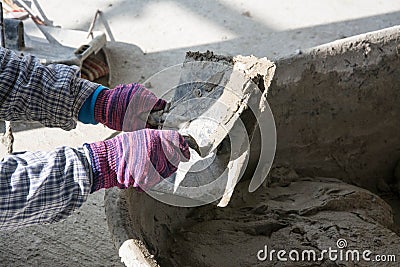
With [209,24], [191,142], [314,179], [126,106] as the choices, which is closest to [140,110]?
[126,106]

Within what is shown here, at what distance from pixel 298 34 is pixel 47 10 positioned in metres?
1.04

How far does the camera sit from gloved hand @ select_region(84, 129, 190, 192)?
1064 mm

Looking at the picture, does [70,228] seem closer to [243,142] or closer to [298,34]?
[243,142]

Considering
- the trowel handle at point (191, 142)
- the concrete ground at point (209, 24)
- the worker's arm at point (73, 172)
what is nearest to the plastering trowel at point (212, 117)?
the trowel handle at point (191, 142)

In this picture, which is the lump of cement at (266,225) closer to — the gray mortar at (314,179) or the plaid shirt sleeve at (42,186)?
the gray mortar at (314,179)

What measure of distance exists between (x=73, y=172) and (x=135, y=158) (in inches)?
4.4

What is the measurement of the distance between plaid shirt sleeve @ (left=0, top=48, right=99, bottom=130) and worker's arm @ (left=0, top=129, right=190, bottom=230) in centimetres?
21

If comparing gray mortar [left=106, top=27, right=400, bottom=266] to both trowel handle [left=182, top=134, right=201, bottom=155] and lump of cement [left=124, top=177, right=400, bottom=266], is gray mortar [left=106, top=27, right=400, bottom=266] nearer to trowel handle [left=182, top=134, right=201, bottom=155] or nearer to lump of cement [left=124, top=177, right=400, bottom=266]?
lump of cement [left=124, top=177, right=400, bottom=266]

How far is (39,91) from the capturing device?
1.27 m

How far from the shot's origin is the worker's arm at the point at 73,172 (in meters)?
1.02

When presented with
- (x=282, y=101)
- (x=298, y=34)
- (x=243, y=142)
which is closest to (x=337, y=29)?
(x=298, y=34)

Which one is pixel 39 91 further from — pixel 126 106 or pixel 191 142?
pixel 191 142

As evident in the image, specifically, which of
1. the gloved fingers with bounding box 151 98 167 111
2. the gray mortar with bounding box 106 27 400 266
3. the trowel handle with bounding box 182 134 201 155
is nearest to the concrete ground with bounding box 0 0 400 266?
the gray mortar with bounding box 106 27 400 266

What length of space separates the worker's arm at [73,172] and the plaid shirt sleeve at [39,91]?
21 centimetres
